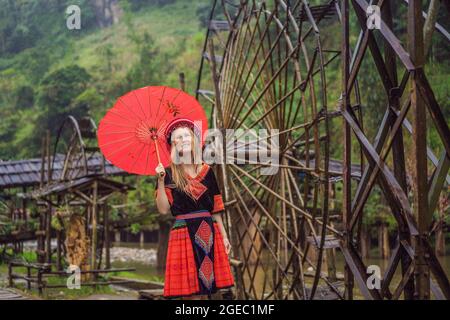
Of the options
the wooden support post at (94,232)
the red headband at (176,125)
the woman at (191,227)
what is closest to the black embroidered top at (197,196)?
the woman at (191,227)

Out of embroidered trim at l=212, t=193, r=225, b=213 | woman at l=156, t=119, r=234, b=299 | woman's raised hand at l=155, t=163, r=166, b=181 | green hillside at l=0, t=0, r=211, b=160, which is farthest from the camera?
green hillside at l=0, t=0, r=211, b=160

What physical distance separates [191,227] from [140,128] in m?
0.94

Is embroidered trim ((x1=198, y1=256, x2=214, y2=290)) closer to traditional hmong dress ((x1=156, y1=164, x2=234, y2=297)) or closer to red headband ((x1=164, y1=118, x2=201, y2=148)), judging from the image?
traditional hmong dress ((x1=156, y1=164, x2=234, y2=297))

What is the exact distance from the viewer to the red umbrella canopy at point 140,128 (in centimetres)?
561

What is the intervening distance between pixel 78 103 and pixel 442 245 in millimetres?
19851

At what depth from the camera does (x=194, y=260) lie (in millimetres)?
5242

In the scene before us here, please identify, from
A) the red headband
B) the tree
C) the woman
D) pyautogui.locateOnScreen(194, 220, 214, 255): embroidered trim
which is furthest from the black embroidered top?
the tree

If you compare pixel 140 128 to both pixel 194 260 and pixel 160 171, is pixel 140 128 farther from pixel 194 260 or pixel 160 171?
pixel 194 260

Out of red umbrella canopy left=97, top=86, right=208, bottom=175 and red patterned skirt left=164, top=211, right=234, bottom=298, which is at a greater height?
red umbrella canopy left=97, top=86, right=208, bottom=175

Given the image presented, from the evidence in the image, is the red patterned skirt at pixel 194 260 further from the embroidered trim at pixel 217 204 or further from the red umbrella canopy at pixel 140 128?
the red umbrella canopy at pixel 140 128

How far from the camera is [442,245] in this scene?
20.2 metres

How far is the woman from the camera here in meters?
5.22

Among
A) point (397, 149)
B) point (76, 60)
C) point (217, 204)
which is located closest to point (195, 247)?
point (217, 204)
